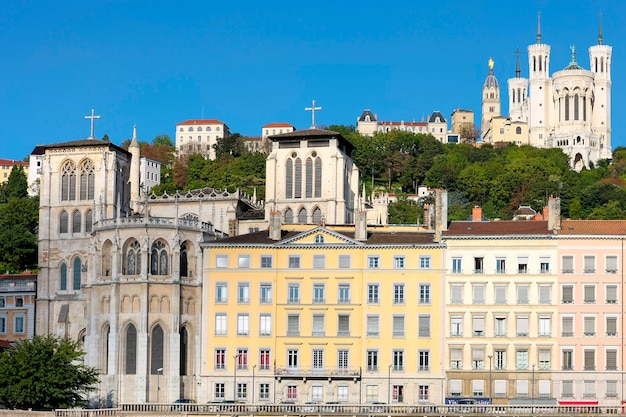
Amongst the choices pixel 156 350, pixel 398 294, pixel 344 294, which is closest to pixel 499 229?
pixel 398 294

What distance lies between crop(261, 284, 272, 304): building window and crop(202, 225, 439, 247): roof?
2684 mm

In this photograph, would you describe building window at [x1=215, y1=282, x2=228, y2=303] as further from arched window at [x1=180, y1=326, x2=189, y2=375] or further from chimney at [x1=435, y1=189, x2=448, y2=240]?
chimney at [x1=435, y1=189, x2=448, y2=240]

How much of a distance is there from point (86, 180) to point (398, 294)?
2958 centimetres

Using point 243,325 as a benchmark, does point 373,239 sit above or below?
above

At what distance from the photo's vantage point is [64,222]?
9562 cm

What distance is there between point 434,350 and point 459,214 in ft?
190

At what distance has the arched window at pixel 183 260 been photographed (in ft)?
271

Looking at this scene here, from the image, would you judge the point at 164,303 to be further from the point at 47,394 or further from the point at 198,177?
the point at 198,177

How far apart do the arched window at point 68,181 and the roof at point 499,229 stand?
30880mm

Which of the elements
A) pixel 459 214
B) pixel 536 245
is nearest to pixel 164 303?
pixel 536 245

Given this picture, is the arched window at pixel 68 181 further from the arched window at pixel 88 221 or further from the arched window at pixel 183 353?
the arched window at pixel 183 353

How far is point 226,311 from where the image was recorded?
79562mm

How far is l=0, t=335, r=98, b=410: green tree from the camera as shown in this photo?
7119 centimetres

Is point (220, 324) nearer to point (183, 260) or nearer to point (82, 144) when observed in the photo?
point (183, 260)
